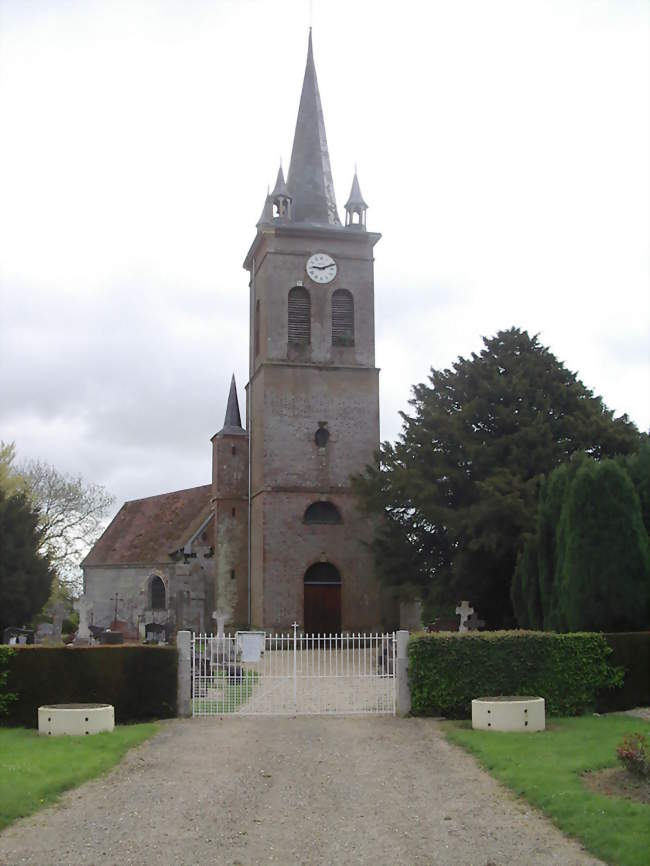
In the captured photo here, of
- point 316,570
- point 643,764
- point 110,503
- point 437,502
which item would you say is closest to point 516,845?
point 643,764

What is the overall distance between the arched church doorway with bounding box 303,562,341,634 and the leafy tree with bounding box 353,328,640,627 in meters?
4.46

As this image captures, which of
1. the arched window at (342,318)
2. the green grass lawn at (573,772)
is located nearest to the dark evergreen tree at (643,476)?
the green grass lawn at (573,772)

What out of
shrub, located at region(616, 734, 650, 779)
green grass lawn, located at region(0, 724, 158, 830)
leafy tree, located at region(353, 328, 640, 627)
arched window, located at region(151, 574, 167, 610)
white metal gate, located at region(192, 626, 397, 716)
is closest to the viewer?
green grass lawn, located at region(0, 724, 158, 830)

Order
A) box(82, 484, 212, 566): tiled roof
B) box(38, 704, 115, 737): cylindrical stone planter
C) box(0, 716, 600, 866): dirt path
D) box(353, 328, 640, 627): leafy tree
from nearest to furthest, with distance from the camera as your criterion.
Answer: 1. box(0, 716, 600, 866): dirt path
2. box(38, 704, 115, 737): cylindrical stone planter
3. box(353, 328, 640, 627): leafy tree
4. box(82, 484, 212, 566): tiled roof

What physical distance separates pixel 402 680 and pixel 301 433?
19881 mm

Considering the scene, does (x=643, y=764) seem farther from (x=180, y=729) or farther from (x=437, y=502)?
(x=437, y=502)

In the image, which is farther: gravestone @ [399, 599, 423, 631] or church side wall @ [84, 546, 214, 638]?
church side wall @ [84, 546, 214, 638]

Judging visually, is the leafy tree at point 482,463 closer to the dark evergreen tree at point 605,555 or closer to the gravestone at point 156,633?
the dark evergreen tree at point 605,555

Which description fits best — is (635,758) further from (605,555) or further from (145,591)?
(145,591)

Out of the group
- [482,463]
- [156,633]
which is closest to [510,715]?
[482,463]

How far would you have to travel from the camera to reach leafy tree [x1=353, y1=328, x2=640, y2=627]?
87.0 ft

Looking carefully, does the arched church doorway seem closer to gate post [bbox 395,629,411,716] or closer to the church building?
the church building

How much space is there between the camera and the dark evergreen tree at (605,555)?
1797 cm

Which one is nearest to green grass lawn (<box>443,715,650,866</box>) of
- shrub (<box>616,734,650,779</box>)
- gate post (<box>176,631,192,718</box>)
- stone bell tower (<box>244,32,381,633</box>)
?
shrub (<box>616,734,650,779</box>)
